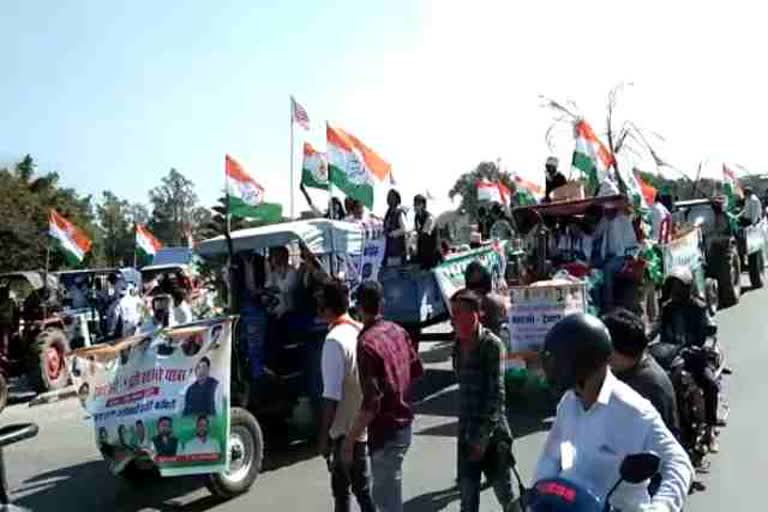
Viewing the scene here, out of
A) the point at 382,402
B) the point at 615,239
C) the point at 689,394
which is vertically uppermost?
the point at 615,239

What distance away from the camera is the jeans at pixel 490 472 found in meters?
4.93

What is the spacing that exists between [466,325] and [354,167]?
7.13 m

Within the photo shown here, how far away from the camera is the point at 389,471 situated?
15.7ft

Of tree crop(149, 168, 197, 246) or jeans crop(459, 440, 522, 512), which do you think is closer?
jeans crop(459, 440, 522, 512)

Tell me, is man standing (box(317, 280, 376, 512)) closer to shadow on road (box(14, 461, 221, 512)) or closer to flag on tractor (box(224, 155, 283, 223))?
shadow on road (box(14, 461, 221, 512))

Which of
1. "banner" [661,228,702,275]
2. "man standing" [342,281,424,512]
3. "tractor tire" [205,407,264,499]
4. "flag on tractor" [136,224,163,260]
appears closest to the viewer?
"man standing" [342,281,424,512]

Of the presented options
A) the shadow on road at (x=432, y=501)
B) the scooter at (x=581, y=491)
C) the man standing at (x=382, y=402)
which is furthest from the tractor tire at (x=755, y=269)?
the scooter at (x=581, y=491)

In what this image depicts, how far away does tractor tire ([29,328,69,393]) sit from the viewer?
14031 mm

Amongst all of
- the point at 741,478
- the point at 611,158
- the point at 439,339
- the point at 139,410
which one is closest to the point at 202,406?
the point at 139,410

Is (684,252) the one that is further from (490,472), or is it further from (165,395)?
(165,395)

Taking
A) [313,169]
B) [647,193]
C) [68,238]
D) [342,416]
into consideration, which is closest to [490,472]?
[342,416]

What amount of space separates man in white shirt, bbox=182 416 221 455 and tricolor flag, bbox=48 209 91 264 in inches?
574

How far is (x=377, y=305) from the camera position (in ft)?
16.1

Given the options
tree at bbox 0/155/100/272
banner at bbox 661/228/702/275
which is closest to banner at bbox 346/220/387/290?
banner at bbox 661/228/702/275
